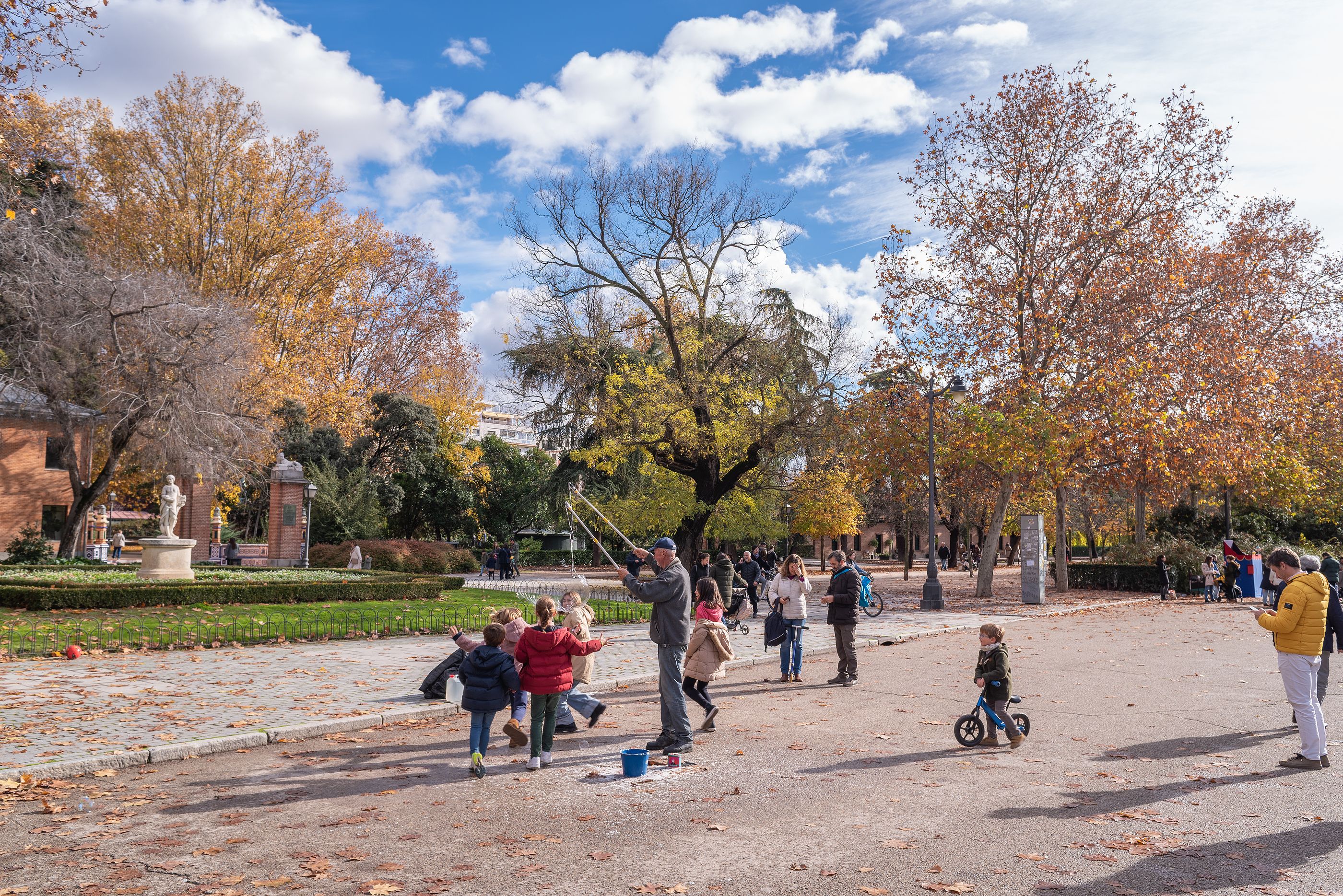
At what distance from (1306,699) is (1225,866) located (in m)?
3.25

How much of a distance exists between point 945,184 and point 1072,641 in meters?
17.2

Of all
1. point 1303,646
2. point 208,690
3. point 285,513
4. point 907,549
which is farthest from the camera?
point 907,549

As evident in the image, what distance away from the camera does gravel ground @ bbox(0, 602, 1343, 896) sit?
511 cm

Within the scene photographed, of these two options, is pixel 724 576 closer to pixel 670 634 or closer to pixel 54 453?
pixel 670 634

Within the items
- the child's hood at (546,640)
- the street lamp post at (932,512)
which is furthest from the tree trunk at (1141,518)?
the child's hood at (546,640)

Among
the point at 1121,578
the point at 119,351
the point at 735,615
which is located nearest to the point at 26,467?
the point at 119,351

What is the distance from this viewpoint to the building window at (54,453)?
39.0m

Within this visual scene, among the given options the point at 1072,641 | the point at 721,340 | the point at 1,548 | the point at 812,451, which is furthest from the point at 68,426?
the point at 1072,641

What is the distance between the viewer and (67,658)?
500 inches

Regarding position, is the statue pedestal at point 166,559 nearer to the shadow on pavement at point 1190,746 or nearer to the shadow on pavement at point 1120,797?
the shadow on pavement at point 1190,746

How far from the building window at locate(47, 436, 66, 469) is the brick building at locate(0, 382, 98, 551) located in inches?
3.2

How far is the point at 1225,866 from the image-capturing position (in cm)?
527

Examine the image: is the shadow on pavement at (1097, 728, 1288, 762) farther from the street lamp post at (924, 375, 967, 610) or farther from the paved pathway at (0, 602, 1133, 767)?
the street lamp post at (924, 375, 967, 610)

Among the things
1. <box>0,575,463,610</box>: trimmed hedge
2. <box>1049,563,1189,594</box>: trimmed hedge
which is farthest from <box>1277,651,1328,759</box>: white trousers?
<box>1049,563,1189,594</box>: trimmed hedge
